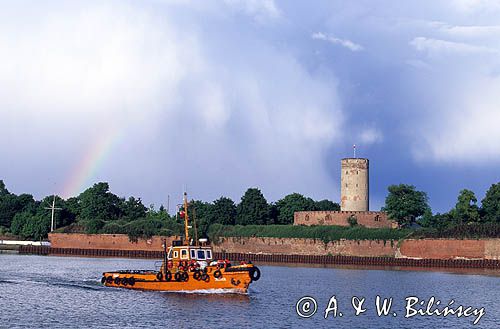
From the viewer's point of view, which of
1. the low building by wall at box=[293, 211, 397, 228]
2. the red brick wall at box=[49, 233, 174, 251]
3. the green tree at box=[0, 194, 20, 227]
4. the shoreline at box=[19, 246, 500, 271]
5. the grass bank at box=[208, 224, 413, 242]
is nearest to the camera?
the shoreline at box=[19, 246, 500, 271]

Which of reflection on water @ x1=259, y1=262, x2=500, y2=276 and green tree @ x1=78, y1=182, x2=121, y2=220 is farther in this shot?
green tree @ x1=78, y1=182, x2=121, y2=220

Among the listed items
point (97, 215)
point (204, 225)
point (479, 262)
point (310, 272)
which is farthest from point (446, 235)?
point (97, 215)

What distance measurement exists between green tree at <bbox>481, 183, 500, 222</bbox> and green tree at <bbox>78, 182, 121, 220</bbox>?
47782mm

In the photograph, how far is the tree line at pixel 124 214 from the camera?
315 ft

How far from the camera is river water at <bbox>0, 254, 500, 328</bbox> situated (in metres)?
36.1

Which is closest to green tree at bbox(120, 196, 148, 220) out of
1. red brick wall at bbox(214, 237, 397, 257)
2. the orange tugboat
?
red brick wall at bbox(214, 237, 397, 257)

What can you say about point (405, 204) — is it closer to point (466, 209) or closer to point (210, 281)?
point (466, 209)

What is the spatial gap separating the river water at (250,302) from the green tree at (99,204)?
5005cm

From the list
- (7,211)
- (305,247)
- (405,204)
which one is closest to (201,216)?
(305,247)

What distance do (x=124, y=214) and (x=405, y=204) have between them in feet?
137

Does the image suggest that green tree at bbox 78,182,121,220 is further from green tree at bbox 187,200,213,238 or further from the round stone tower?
the round stone tower

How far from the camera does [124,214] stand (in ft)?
382

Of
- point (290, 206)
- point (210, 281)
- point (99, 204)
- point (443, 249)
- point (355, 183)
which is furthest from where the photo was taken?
point (99, 204)

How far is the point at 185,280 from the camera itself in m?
45.0
